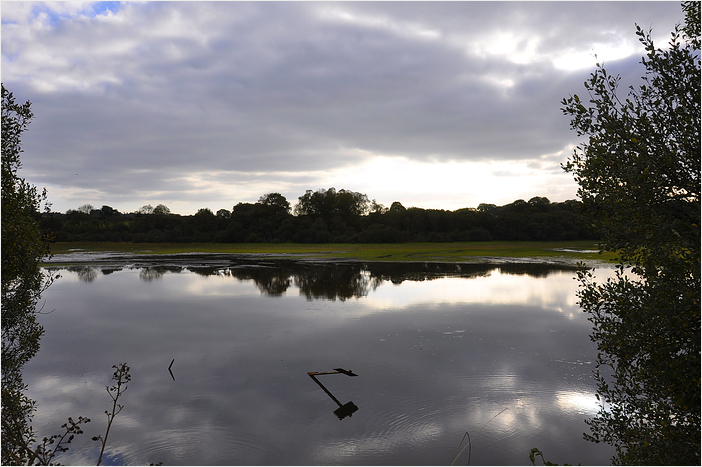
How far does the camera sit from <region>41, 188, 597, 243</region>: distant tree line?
431 feet

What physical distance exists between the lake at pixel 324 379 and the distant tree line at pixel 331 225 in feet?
354

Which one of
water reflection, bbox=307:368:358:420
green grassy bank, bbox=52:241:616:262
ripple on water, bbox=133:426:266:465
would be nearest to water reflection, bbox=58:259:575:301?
water reflection, bbox=307:368:358:420

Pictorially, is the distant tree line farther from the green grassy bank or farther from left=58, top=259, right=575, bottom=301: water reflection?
left=58, top=259, right=575, bottom=301: water reflection

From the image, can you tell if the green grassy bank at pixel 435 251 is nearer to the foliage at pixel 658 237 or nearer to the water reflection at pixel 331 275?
the water reflection at pixel 331 275

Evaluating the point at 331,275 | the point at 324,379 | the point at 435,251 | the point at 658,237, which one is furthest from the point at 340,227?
the point at 658,237

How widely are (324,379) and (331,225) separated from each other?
143620 mm

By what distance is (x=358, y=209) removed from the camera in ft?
582

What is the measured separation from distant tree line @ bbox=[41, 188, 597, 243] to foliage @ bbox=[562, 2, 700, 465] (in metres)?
124

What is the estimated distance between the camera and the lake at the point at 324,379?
9594 millimetres

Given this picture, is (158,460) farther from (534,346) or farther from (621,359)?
(534,346)

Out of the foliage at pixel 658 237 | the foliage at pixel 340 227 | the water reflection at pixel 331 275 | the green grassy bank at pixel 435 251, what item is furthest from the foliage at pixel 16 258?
the foliage at pixel 340 227

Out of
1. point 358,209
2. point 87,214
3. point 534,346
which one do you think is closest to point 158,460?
point 534,346

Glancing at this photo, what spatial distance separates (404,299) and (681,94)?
2157 cm

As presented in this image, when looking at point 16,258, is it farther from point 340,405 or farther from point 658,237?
point 658,237
